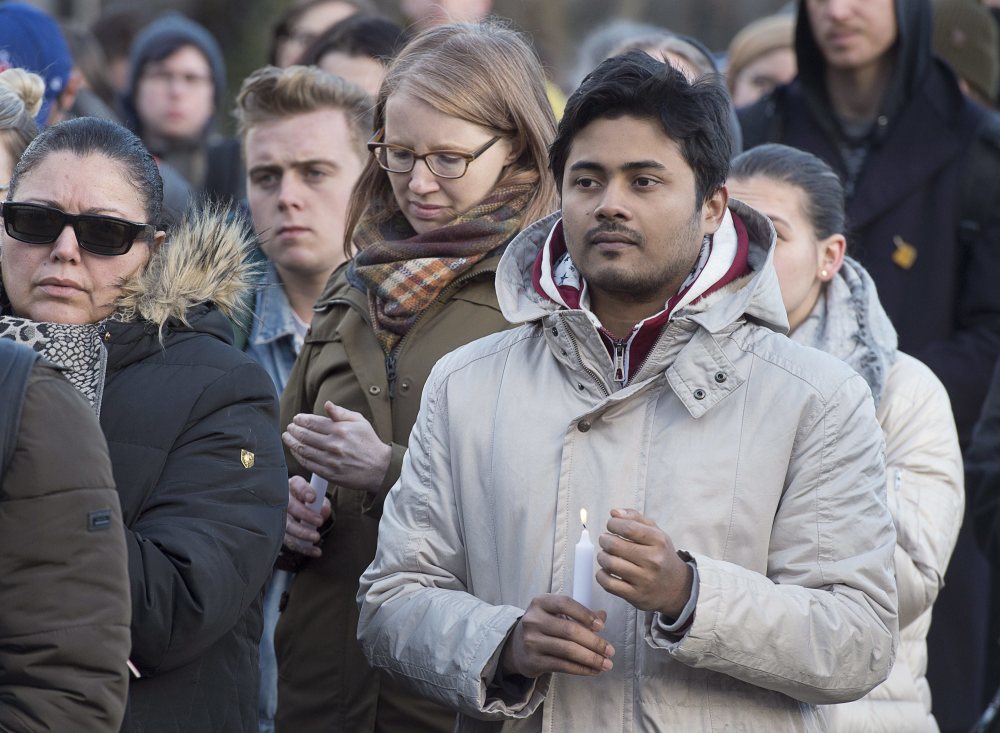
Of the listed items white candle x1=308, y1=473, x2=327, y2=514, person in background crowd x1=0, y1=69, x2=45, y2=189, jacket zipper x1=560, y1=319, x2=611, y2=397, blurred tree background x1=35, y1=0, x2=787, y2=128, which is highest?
blurred tree background x1=35, y1=0, x2=787, y2=128

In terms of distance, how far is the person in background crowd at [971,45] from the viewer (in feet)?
22.4

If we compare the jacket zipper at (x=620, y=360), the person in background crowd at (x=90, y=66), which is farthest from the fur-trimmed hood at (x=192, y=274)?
the person in background crowd at (x=90, y=66)

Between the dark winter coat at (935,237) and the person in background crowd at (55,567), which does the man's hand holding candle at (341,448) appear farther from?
the dark winter coat at (935,237)

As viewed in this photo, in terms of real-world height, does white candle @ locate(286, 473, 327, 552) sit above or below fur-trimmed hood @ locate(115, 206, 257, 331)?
below

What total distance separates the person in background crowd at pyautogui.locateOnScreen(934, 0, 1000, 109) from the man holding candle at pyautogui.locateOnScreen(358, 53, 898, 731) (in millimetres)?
3926

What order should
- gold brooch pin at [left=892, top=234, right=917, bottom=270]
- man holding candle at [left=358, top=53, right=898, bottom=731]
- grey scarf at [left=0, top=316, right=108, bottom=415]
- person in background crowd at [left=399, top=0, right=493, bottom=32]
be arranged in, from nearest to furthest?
man holding candle at [left=358, top=53, right=898, bottom=731]
grey scarf at [left=0, top=316, right=108, bottom=415]
person in background crowd at [left=399, top=0, right=493, bottom=32]
gold brooch pin at [left=892, top=234, right=917, bottom=270]

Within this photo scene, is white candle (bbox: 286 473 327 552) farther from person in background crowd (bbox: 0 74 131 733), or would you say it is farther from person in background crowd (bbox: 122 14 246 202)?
person in background crowd (bbox: 122 14 246 202)

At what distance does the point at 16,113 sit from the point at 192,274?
1.09 m

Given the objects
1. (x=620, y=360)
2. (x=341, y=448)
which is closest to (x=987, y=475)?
(x=620, y=360)

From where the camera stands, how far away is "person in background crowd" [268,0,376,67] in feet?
23.2

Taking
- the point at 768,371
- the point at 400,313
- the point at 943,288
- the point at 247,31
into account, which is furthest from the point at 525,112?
the point at 247,31

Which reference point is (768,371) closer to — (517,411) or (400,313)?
(517,411)

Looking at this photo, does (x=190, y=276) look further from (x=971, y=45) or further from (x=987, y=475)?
(x=971, y=45)

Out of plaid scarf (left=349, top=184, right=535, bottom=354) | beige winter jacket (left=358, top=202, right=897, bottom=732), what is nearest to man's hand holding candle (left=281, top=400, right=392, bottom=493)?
plaid scarf (left=349, top=184, right=535, bottom=354)
